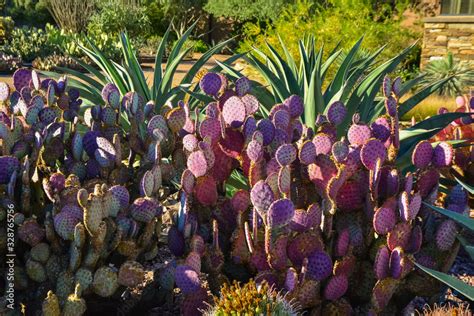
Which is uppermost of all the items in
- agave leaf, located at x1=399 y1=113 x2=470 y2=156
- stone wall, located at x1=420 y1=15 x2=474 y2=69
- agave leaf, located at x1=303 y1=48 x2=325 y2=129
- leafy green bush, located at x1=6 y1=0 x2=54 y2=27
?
agave leaf, located at x1=303 y1=48 x2=325 y2=129

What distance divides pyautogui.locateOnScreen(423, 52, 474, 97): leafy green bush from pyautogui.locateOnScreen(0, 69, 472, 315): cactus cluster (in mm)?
7833

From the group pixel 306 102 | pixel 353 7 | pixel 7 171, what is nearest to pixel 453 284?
pixel 7 171

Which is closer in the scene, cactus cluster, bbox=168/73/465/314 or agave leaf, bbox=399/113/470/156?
cactus cluster, bbox=168/73/465/314

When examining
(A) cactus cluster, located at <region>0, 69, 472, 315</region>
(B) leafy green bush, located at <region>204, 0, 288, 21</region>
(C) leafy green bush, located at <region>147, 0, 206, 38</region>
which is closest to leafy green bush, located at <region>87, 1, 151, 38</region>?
(C) leafy green bush, located at <region>147, 0, 206, 38</region>

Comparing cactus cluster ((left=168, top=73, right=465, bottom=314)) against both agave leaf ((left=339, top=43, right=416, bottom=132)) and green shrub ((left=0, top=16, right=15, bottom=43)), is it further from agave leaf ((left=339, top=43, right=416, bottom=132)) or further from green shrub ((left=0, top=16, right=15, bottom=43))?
green shrub ((left=0, top=16, right=15, bottom=43))

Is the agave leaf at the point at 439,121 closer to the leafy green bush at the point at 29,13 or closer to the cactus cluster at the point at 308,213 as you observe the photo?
the cactus cluster at the point at 308,213

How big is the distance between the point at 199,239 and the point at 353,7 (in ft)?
35.1

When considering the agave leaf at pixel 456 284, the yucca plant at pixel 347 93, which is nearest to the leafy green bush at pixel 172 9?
the yucca plant at pixel 347 93

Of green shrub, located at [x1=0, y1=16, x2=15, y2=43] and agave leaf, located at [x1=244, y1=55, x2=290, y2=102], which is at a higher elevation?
agave leaf, located at [x1=244, y1=55, x2=290, y2=102]

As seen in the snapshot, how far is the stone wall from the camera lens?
1264 centimetres

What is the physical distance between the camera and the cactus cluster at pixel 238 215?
219 centimetres

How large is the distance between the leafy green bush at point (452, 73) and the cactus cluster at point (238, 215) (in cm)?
783

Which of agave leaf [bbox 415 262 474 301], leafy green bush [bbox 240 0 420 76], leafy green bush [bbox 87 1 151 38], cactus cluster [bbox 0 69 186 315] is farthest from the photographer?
leafy green bush [bbox 87 1 151 38]

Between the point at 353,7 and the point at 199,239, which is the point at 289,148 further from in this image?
the point at 353,7
